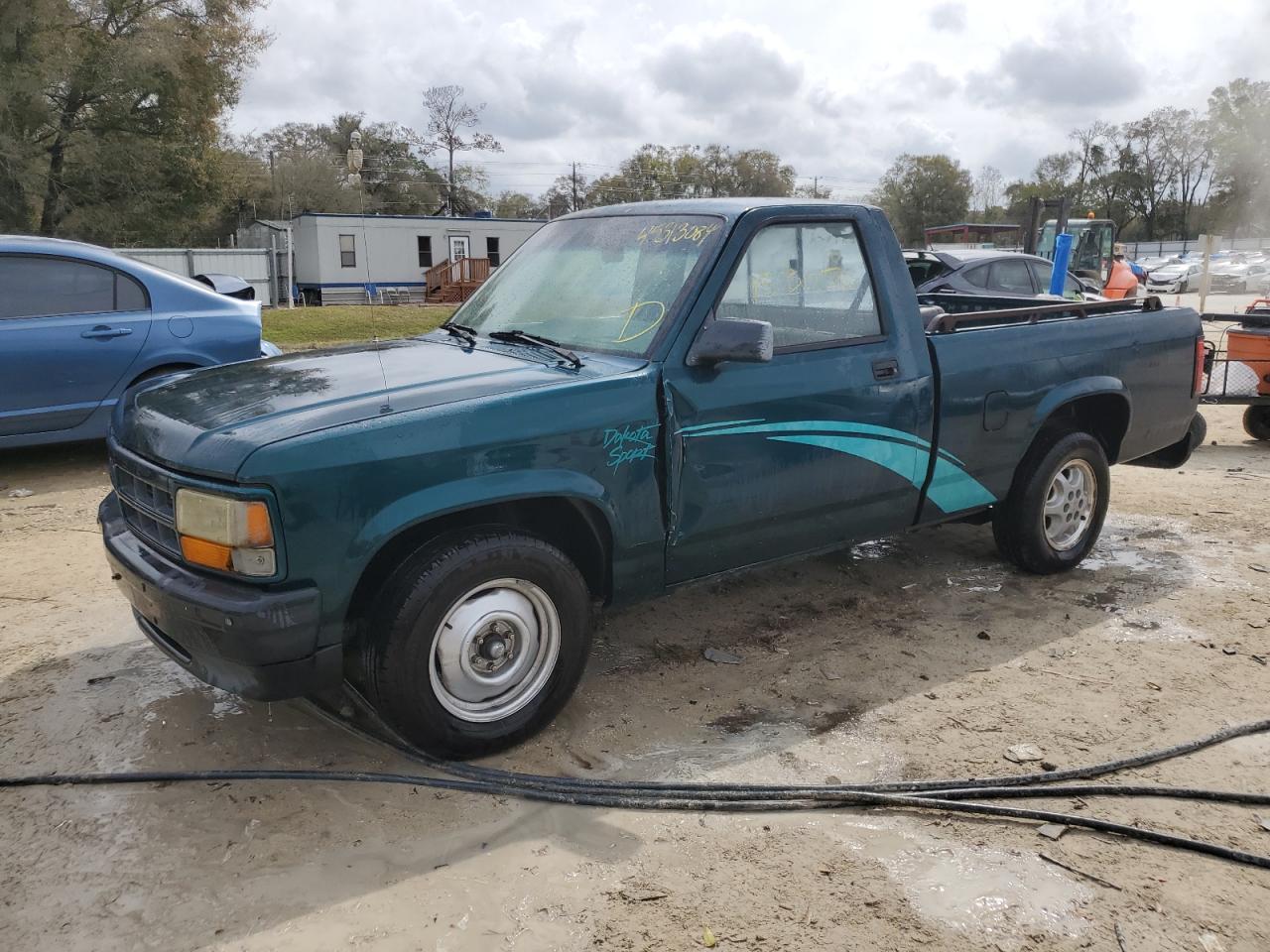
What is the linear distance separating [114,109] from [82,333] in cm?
2550

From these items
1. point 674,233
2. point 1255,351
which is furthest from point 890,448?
point 1255,351

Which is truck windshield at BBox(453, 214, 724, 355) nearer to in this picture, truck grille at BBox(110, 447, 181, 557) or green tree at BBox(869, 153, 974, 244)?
truck grille at BBox(110, 447, 181, 557)

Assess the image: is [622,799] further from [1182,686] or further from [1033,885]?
[1182,686]

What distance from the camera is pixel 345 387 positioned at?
339cm

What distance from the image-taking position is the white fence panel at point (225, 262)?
62.3 feet

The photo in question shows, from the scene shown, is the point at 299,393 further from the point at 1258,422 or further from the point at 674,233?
the point at 1258,422

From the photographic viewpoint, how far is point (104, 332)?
6.89 m

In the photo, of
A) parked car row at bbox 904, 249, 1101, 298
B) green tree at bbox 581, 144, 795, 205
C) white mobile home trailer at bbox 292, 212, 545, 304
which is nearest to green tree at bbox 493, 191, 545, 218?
green tree at bbox 581, 144, 795, 205

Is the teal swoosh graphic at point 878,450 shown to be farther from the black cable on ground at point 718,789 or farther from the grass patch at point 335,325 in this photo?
the grass patch at point 335,325

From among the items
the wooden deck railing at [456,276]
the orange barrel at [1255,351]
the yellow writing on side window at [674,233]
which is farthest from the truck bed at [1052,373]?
the wooden deck railing at [456,276]

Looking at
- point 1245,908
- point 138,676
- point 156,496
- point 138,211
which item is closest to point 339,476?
point 156,496

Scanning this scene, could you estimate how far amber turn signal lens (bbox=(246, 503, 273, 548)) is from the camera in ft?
9.27

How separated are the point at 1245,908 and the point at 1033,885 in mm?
550

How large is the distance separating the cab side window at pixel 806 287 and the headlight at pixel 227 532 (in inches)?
72.1
